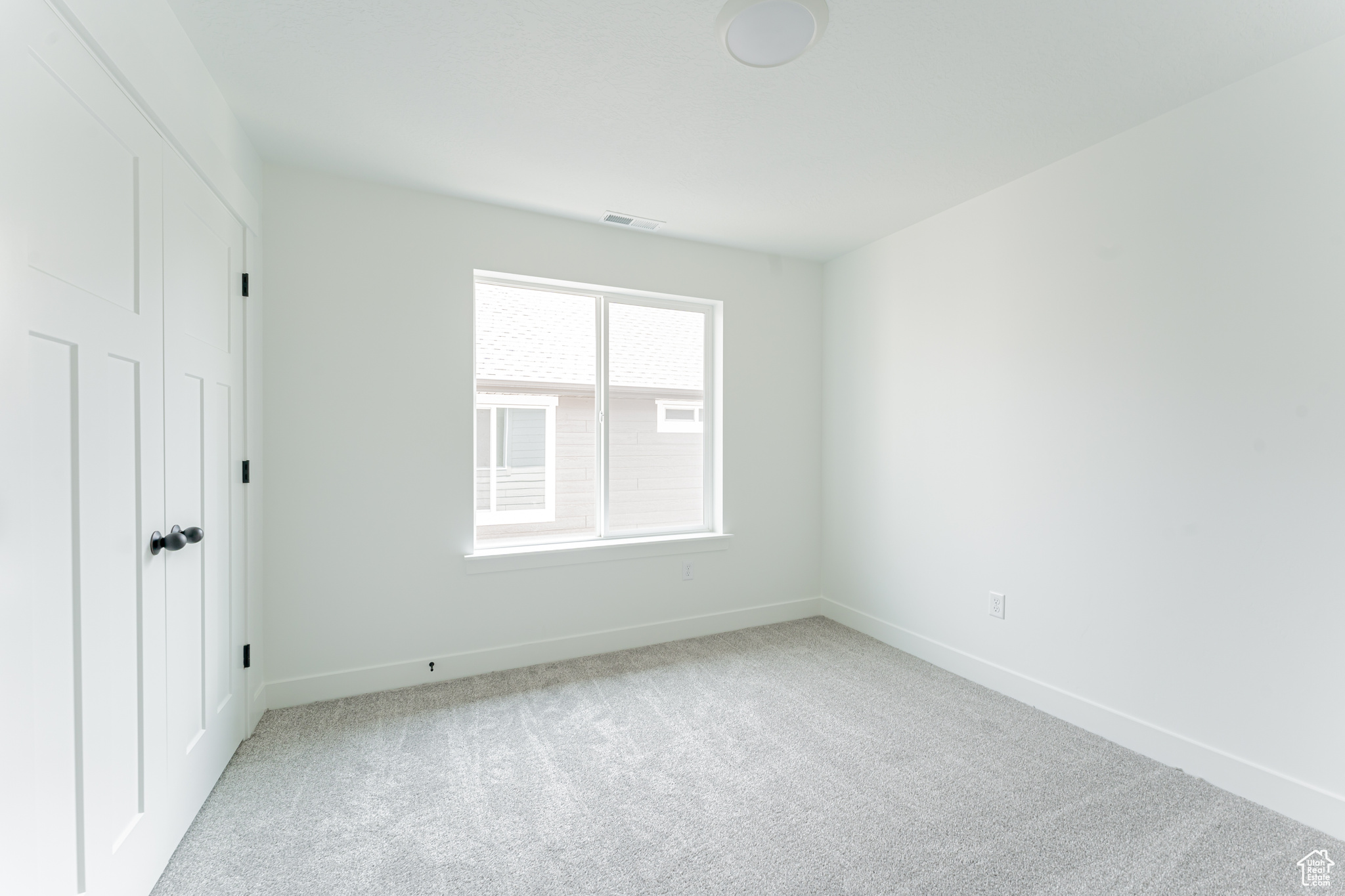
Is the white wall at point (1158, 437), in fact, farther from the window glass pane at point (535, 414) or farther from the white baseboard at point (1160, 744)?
the window glass pane at point (535, 414)

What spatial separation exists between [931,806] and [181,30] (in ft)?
11.4

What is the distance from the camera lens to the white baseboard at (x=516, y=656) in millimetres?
2779

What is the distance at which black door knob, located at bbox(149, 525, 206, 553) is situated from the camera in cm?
162

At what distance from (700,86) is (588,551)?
2.35 m

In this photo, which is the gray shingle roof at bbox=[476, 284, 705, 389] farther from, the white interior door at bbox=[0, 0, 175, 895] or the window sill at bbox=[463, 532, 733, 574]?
the white interior door at bbox=[0, 0, 175, 895]

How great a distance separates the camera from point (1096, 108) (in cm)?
224

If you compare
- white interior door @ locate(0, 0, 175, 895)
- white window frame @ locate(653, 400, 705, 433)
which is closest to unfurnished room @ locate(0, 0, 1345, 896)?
white interior door @ locate(0, 0, 175, 895)

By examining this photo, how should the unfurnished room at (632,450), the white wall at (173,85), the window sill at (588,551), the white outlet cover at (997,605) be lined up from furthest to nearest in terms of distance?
1. the window sill at (588,551)
2. the white outlet cover at (997,605)
3. the unfurnished room at (632,450)
4. the white wall at (173,85)

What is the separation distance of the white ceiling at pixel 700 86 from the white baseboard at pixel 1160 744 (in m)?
2.39

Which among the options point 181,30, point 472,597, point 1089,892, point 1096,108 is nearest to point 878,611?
point 1089,892

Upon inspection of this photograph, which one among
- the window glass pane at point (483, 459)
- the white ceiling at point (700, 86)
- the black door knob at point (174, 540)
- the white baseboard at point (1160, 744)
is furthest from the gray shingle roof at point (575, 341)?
the white baseboard at point (1160, 744)

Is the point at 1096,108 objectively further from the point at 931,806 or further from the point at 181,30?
the point at 181,30

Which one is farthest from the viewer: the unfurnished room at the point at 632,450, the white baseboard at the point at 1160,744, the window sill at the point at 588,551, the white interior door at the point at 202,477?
the window sill at the point at 588,551

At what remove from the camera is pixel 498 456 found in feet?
11.0
